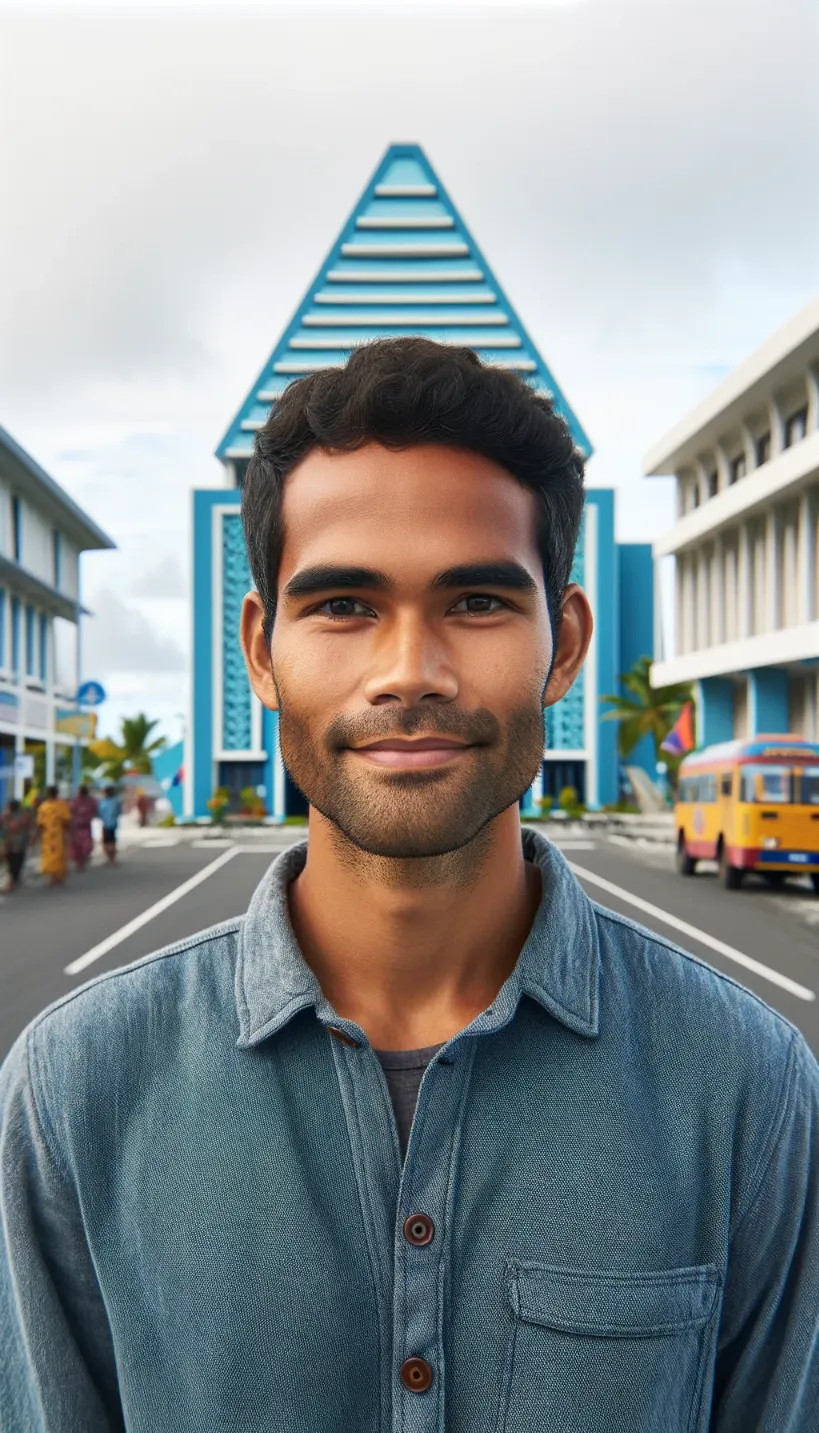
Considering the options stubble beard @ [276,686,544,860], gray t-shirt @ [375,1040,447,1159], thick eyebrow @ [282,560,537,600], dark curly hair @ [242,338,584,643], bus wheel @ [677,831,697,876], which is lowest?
bus wheel @ [677,831,697,876]

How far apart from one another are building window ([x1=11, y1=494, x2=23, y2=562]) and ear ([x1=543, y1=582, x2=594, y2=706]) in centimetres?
1036

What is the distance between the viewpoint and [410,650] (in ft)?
3.84

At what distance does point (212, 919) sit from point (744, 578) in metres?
14.1

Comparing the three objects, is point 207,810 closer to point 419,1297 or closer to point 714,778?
point 714,778

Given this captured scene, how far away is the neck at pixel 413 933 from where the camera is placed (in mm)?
1299

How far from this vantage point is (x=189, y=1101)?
1.27m

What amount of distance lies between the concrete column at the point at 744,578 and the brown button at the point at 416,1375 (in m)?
20.9

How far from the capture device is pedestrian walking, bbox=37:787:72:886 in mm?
10375

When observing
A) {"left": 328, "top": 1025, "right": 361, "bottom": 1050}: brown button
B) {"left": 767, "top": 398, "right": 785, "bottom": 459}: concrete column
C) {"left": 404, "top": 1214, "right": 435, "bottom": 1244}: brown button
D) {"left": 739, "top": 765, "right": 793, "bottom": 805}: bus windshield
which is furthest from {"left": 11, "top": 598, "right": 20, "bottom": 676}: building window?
{"left": 767, "top": 398, "right": 785, "bottom": 459}: concrete column

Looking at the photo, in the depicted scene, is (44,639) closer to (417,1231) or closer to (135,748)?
(417,1231)

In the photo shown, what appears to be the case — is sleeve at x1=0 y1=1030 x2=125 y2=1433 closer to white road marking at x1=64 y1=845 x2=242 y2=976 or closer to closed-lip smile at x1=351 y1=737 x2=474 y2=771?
closed-lip smile at x1=351 y1=737 x2=474 y2=771

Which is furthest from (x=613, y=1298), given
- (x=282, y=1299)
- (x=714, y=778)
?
(x=714, y=778)

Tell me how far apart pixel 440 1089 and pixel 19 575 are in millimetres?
10438

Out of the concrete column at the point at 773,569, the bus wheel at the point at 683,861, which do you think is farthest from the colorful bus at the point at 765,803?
the concrete column at the point at 773,569
